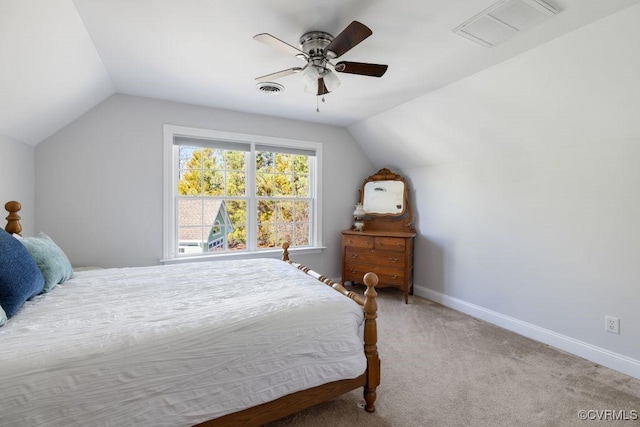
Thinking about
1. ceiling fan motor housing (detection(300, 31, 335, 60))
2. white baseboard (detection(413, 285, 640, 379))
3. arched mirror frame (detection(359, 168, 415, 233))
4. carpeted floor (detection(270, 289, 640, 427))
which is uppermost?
ceiling fan motor housing (detection(300, 31, 335, 60))

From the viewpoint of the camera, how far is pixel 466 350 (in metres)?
2.59

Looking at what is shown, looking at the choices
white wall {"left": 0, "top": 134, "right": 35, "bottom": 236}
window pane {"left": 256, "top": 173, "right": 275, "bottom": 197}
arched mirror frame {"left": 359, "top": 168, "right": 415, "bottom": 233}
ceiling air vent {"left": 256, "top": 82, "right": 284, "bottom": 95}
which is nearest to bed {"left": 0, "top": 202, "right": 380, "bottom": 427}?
white wall {"left": 0, "top": 134, "right": 35, "bottom": 236}

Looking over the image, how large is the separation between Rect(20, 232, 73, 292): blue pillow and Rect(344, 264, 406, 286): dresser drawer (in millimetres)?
3124

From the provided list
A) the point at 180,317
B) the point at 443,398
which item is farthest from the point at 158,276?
the point at 443,398

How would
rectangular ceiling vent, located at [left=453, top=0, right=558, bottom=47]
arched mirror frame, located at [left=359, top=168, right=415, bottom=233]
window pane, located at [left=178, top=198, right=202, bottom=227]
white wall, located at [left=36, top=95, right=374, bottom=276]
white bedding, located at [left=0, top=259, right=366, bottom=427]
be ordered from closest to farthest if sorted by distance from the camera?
white bedding, located at [left=0, top=259, right=366, bottom=427] < rectangular ceiling vent, located at [left=453, top=0, right=558, bottom=47] < white wall, located at [left=36, top=95, right=374, bottom=276] < window pane, located at [left=178, top=198, right=202, bottom=227] < arched mirror frame, located at [left=359, top=168, right=415, bottom=233]

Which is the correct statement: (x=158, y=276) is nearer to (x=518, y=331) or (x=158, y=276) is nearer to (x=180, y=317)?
Result: (x=180, y=317)

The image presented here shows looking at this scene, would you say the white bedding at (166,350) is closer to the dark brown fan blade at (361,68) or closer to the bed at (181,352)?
the bed at (181,352)

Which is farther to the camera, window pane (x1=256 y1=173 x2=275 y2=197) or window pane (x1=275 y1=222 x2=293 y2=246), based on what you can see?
window pane (x1=275 y1=222 x2=293 y2=246)

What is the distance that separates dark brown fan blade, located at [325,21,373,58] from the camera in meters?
1.57

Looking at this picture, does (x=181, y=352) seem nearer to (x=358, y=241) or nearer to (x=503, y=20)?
(x=503, y=20)

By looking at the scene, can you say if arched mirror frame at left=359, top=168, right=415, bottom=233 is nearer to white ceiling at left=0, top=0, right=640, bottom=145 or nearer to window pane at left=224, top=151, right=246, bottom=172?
white ceiling at left=0, top=0, right=640, bottom=145

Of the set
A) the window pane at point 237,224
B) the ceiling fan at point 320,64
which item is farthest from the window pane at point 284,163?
the ceiling fan at point 320,64

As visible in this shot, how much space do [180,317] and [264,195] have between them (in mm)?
2695

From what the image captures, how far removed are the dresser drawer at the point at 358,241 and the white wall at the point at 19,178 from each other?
3462 mm
